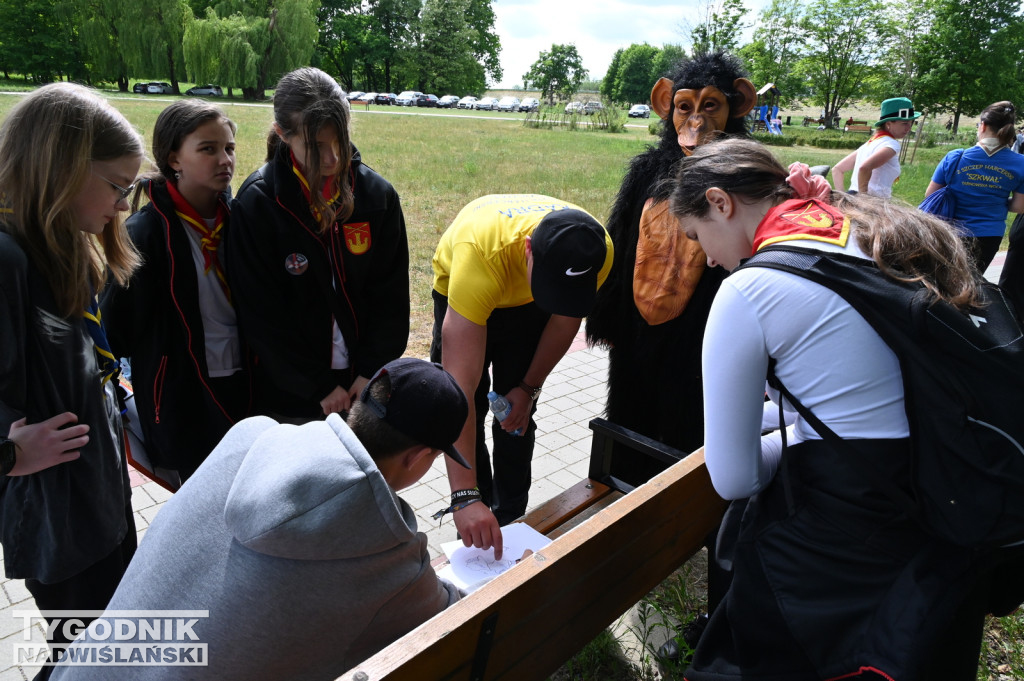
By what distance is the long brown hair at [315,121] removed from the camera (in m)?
2.24

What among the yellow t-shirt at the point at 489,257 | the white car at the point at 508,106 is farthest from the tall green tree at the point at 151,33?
the yellow t-shirt at the point at 489,257

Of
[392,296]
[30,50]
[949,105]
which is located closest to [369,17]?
A: [30,50]

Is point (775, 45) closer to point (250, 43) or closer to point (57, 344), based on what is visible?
point (250, 43)

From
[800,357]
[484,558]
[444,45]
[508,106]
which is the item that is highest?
[444,45]

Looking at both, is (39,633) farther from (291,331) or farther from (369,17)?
(369,17)

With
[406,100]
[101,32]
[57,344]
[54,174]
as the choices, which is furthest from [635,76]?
[57,344]

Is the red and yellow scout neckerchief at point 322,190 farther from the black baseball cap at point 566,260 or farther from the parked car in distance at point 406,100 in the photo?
the parked car in distance at point 406,100

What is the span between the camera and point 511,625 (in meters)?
1.35

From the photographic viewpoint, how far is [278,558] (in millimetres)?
1035

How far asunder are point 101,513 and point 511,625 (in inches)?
41.9

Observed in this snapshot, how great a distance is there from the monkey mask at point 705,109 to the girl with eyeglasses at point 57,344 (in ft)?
5.80

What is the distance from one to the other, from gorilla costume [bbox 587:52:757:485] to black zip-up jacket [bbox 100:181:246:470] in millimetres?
1468

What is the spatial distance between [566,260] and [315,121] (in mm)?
1041

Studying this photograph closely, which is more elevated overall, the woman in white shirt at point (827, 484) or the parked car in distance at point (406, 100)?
the parked car in distance at point (406, 100)
